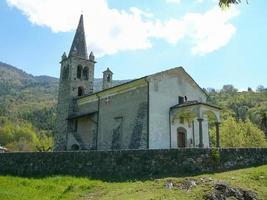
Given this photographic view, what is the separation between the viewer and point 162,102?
2922cm

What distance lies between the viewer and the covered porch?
27.9 m

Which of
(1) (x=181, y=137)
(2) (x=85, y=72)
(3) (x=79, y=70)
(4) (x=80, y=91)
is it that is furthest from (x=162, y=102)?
(3) (x=79, y=70)

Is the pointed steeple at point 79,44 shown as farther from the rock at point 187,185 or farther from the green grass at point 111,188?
the rock at point 187,185

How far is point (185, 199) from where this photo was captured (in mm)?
13461

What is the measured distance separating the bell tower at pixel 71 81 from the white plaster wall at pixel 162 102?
12153 mm

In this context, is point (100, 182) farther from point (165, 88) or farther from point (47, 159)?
point (165, 88)

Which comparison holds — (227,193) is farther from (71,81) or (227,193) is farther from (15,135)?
(15,135)

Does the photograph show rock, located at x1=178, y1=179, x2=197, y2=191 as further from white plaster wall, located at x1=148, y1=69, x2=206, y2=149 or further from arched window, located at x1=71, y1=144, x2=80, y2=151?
arched window, located at x1=71, y1=144, x2=80, y2=151

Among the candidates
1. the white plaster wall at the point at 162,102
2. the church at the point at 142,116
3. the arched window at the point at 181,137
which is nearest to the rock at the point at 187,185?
the church at the point at 142,116

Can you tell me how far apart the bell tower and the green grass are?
18.9 m

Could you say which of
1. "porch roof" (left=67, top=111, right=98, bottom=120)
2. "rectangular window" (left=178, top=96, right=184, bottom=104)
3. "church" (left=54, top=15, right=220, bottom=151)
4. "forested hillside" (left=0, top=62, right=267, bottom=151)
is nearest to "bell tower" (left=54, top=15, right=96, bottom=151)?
"church" (left=54, top=15, right=220, bottom=151)

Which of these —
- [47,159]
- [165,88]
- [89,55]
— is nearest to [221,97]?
[89,55]

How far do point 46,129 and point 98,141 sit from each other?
89.9 meters

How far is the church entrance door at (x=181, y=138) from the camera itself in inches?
1196
